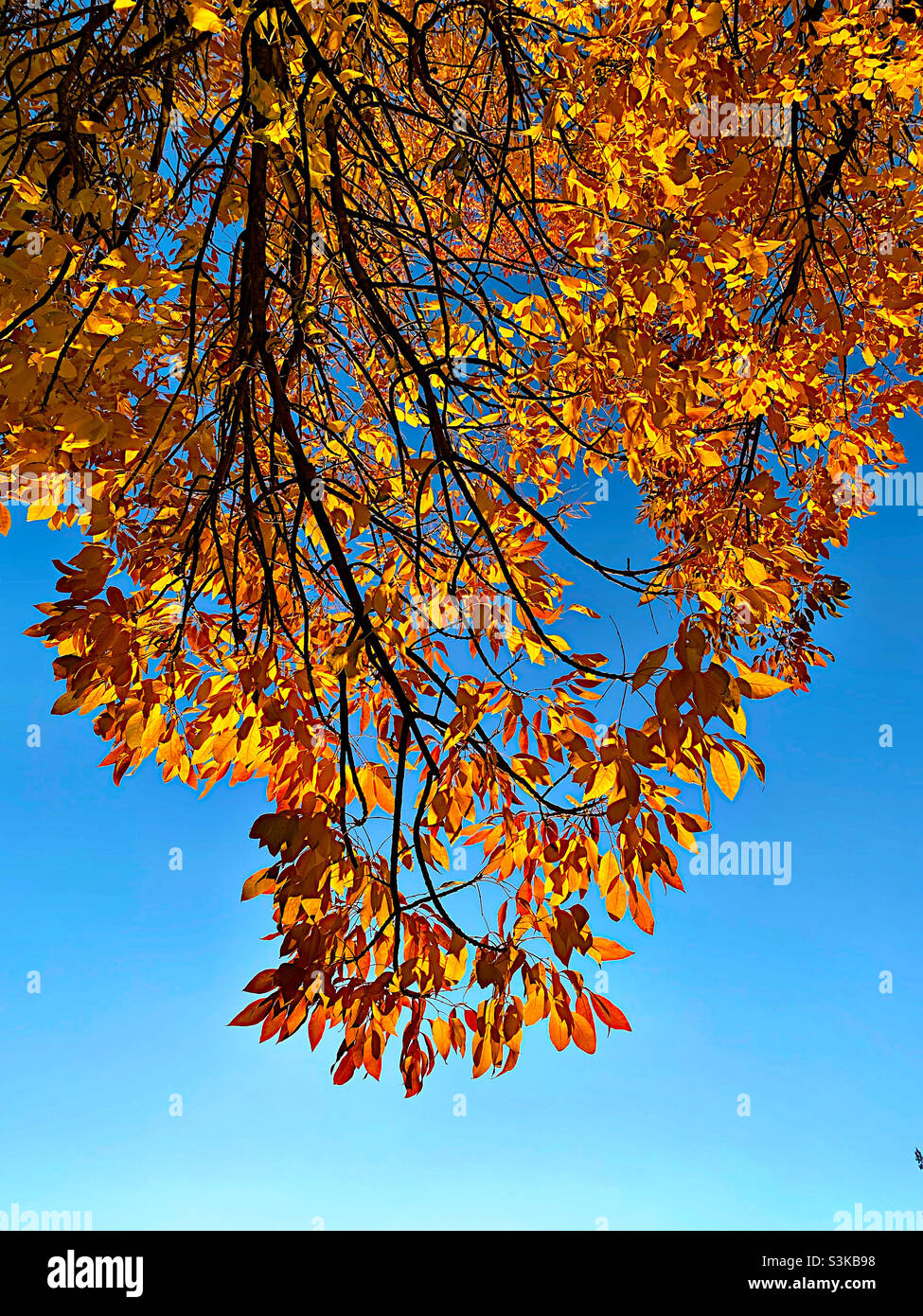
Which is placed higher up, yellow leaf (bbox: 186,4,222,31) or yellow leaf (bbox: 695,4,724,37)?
yellow leaf (bbox: 695,4,724,37)

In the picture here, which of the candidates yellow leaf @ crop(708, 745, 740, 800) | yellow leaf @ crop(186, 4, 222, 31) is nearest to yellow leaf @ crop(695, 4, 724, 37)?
yellow leaf @ crop(186, 4, 222, 31)

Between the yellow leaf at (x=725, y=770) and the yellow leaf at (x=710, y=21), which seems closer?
the yellow leaf at (x=725, y=770)

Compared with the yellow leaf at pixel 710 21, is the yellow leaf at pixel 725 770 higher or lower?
lower

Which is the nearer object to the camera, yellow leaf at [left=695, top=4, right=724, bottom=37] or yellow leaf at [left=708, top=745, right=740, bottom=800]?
yellow leaf at [left=708, top=745, right=740, bottom=800]

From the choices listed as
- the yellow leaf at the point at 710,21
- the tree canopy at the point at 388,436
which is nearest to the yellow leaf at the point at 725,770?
the tree canopy at the point at 388,436

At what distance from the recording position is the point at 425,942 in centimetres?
187

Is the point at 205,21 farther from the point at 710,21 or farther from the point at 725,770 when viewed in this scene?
the point at 725,770

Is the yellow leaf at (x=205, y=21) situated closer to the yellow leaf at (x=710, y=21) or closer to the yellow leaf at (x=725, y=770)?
the yellow leaf at (x=710, y=21)

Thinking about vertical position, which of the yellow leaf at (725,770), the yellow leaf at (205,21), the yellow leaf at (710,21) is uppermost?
the yellow leaf at (710,21)

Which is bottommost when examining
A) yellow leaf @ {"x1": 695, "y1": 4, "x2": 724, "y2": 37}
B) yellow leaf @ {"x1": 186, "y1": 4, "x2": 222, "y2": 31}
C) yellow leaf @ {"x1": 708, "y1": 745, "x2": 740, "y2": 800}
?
yellow leaf @ {"x1": 708, "y1": 745, "x2": 740, "y2": 800}

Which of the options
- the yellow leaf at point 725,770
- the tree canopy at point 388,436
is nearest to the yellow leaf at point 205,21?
the tree canopy at point 388,436

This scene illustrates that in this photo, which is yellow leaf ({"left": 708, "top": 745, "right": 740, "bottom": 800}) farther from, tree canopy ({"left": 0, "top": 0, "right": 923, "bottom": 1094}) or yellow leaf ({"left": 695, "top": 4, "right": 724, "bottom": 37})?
yellow leaf ({"left": 695, "top": 4, "right": 724, "bottom": 37})
